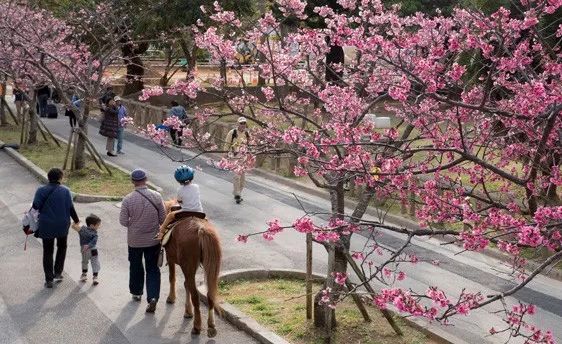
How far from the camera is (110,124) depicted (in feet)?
76.3

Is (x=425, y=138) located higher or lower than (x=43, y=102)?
higher

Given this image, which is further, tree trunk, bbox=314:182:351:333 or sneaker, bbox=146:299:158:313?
sneaker, bbox=146:299:158:313

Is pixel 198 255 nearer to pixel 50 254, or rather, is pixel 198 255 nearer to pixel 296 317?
pixel 296 317

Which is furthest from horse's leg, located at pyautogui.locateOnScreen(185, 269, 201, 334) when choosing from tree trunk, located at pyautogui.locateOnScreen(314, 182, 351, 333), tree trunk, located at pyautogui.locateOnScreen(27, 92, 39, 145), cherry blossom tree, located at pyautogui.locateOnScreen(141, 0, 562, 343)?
tree trunk, located at pyautogui.locateOnScreen(27, 92, 39, 145)

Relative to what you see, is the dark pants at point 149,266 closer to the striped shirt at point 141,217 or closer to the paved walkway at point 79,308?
the striped shirt at point 141,217

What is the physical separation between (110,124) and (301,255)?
1130 centimetres

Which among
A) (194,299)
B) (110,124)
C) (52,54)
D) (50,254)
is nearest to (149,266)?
(194,299)

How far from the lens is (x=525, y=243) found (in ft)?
19.2

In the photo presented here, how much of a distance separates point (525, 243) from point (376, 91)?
185 inches

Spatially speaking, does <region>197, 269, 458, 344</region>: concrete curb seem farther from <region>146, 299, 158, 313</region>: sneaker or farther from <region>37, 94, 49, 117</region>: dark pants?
<region>37, 94, 49, 117</region>: dark pants

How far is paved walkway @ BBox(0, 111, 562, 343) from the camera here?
11062 mm

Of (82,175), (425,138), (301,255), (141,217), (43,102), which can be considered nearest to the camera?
(425,138)

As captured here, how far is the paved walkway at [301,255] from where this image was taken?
11062mm

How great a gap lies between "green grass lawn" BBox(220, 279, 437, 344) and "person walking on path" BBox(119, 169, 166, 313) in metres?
1.03
